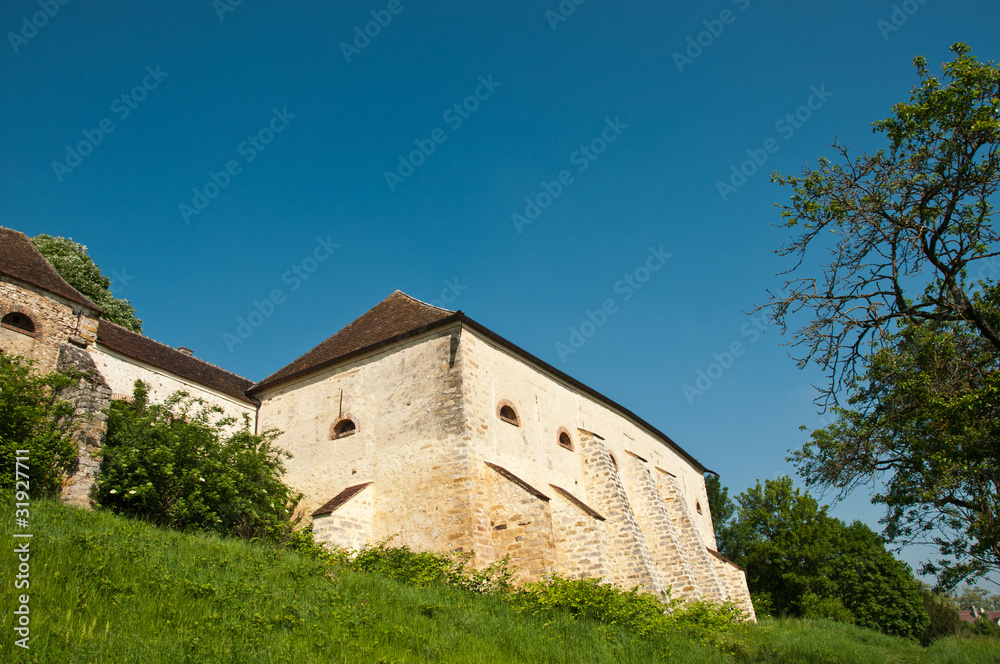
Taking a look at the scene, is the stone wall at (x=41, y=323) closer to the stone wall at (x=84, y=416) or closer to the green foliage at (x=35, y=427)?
the stone wall at (x=84, y=416)

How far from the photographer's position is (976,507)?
1120 centimetres

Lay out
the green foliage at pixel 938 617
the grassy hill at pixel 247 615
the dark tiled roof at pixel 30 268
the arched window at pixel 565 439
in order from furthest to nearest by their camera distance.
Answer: the green foliage at pixel 938 617
the arched window at pixel 565 439
the dark tiled roof at pixel 30 268
the grassy hill at pixel 247 615

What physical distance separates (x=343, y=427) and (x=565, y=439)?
20.4ft

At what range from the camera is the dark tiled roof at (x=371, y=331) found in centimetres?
1750

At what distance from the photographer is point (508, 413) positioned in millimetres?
16688

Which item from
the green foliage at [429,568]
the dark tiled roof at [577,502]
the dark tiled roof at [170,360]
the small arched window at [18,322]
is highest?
the dark tiled roof at [170,360]

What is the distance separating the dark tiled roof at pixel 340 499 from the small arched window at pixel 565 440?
5.59 meters

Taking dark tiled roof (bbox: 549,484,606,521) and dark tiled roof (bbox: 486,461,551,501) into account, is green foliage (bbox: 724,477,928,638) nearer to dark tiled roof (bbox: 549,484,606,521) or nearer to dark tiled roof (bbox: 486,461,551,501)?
dark tiled roof (bbox: 549,484,606,521)

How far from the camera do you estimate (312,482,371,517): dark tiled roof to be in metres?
14.6

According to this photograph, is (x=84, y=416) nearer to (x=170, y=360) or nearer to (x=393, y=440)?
(x=170, y=360)

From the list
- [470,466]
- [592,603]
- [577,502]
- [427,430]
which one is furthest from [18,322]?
[592,603]

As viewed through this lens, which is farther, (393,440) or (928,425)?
(393,440)

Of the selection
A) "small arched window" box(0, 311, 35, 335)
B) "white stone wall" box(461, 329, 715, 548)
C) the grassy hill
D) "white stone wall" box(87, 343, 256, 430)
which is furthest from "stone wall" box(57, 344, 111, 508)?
"white stone wall" box(461, 329, 715, 548)

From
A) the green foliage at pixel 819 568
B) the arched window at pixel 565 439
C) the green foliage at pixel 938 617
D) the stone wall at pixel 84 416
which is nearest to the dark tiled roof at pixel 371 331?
the arched window at pixel 565 439
